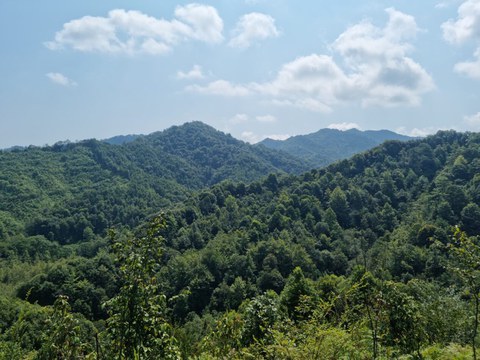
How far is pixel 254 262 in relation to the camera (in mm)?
66750

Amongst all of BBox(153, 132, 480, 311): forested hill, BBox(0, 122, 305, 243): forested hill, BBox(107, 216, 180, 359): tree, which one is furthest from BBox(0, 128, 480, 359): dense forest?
BBox(0, 122, 305, 243): forested hill

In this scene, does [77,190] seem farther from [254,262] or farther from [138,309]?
[138,309]

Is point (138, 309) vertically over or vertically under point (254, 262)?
over

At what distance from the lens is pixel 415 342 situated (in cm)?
712

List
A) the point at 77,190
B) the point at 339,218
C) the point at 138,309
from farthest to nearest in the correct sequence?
the point at 77,190, the point at 339,218, the point at 138,309

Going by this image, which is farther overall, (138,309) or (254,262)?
(254,262)

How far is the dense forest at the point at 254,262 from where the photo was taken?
4637mm

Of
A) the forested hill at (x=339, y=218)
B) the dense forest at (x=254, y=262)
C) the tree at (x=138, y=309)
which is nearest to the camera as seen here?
the tree at (x=138, y=309)

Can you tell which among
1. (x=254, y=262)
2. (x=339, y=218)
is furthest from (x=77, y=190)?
Result: (x=339, y=218)

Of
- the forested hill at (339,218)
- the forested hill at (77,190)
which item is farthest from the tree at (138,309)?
the forested hill at (77,190)

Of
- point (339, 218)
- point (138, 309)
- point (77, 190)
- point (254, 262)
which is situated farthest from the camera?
point (77, 190)

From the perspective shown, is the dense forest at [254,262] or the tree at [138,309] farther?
the dense forest at [254,262]

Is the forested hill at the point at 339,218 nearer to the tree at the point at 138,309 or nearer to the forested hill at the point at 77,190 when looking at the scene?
the forested hill at the point at 77,190

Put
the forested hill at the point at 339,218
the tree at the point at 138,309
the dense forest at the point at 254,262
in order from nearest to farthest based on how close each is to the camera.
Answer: the tree at the point at 138,309
the dense forest at the point at 254,262
the forested hill at the point at 339,218
